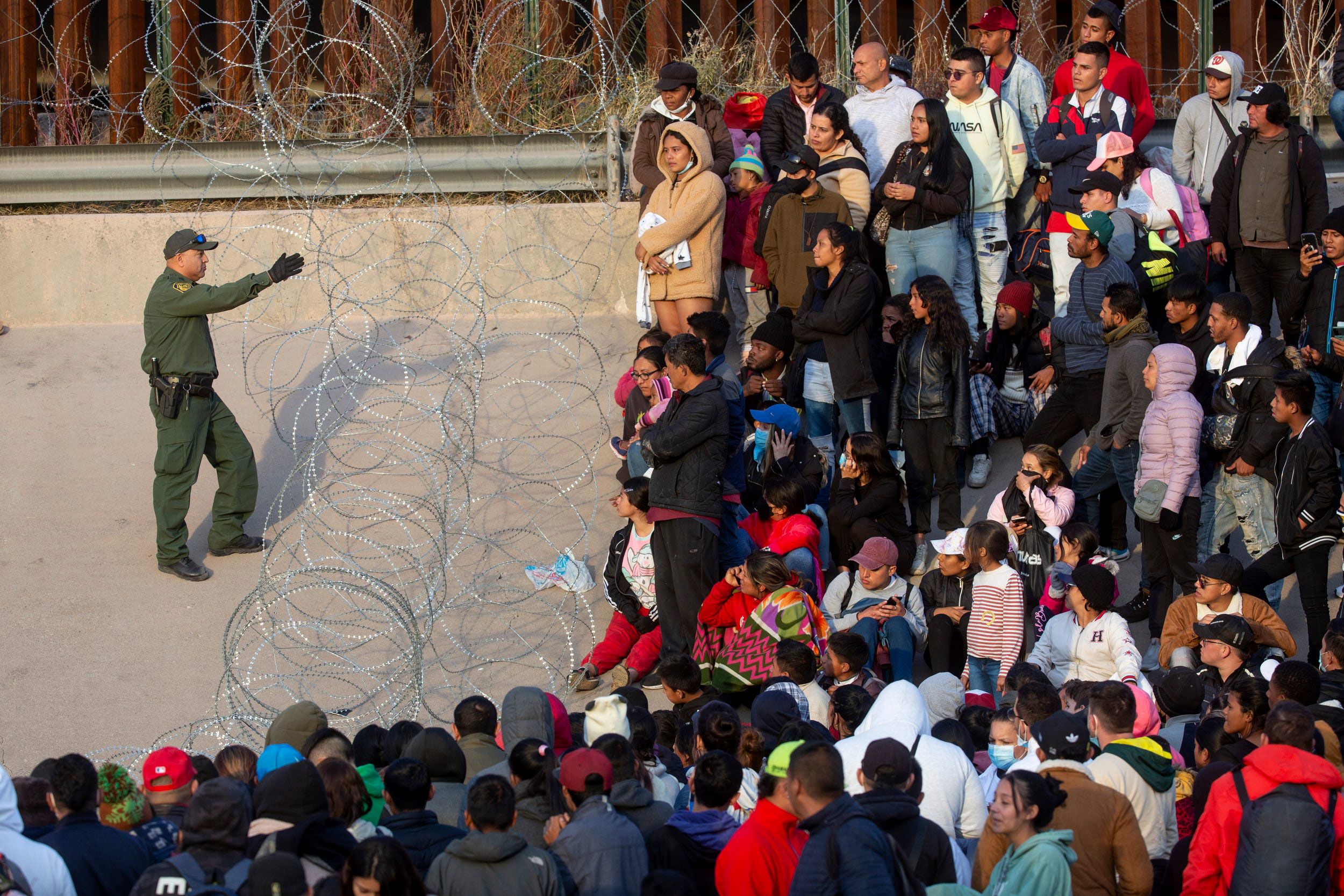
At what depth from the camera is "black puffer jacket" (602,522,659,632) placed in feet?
24.8

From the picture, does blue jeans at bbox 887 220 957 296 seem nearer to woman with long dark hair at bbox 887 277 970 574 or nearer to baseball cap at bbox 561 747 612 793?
woman with long dark hair at bbox 887 277 970 574

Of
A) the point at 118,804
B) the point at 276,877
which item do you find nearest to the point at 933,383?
the point at 118,804

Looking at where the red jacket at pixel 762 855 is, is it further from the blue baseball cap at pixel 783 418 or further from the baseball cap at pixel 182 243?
the baseball cap at pixel 182 243

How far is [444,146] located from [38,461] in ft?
11.1

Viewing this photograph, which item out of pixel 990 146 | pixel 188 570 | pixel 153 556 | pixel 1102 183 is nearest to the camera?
pixel 188 570

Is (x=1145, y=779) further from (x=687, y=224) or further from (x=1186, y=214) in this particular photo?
(x=1186, y=214)

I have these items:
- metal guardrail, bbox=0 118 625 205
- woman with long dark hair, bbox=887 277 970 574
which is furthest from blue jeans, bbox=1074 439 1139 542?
metal guardrail, bbox=0 118 625 205

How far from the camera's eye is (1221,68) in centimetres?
955

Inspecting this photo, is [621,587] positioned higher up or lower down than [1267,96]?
lower down

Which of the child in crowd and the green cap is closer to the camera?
the green cap

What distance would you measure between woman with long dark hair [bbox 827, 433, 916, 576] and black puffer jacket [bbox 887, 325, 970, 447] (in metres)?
0.53

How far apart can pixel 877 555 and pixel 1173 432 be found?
1645 millimetres

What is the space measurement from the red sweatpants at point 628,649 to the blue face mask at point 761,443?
50.7 inches

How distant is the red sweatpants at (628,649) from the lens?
7.42 m
